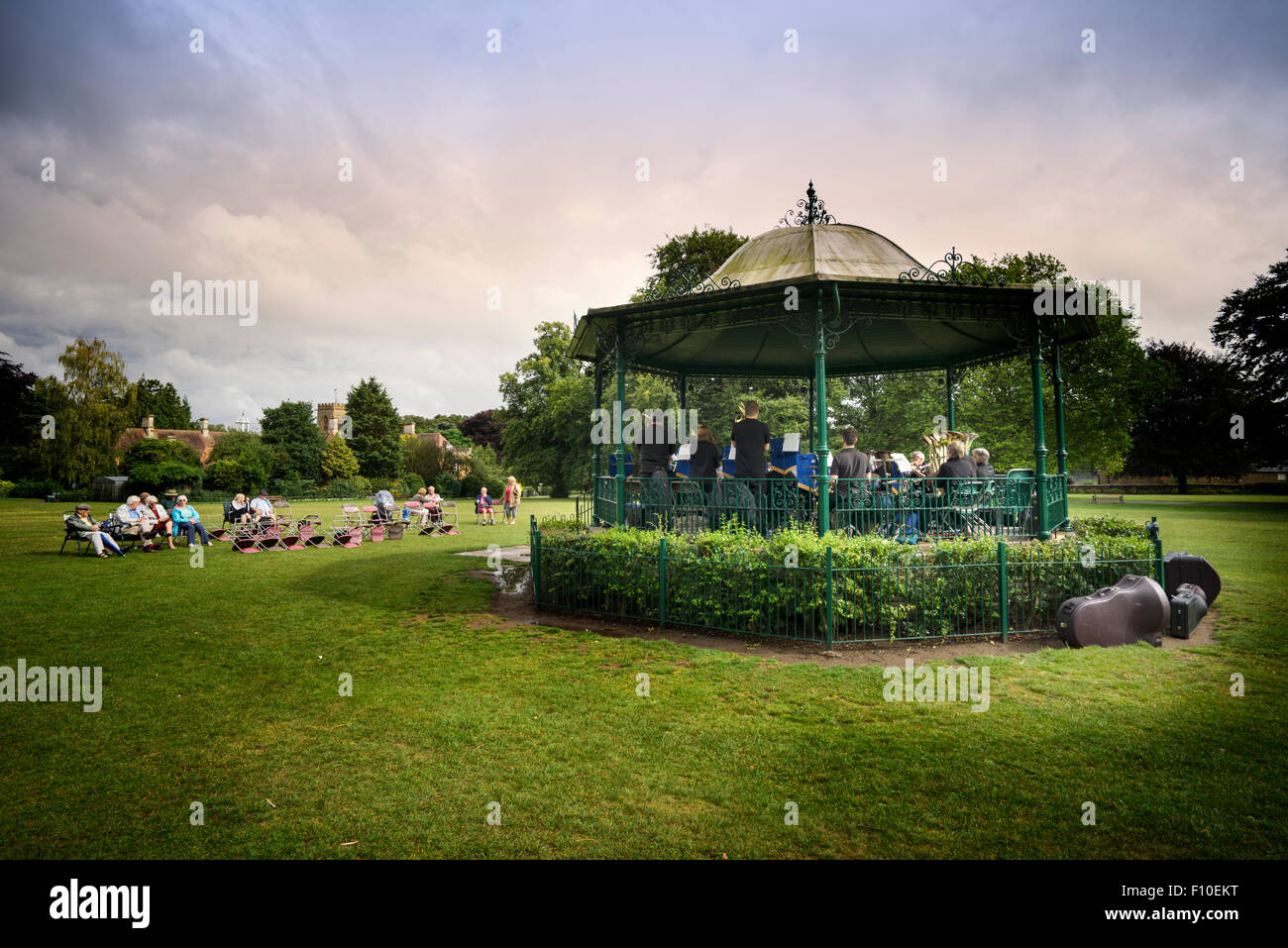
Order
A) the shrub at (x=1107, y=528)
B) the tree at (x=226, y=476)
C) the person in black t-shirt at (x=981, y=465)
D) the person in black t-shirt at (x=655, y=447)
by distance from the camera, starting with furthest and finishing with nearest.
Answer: the tree at (x=226, y=476), the person in black t-shirt at (x=655, y=447), the person in black t-shirt at (x=981, y=465), the shrub at (x=1107, y=528)

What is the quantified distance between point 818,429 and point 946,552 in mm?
2498

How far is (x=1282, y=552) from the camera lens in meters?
15.7

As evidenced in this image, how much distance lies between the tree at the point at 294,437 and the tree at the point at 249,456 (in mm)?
1501

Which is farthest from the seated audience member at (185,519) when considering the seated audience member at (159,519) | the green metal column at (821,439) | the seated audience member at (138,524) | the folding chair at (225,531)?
the green metal column at (821,439)

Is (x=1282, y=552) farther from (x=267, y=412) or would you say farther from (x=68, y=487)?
(x=68, y=487)

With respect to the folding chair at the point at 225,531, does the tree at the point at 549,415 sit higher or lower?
higher

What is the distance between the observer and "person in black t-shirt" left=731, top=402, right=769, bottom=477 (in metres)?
10.1

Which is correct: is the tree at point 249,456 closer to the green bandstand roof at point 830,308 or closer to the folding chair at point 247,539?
the folding chair at point 247,539

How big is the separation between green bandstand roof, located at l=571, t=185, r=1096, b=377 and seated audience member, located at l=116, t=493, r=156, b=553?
43.6ft

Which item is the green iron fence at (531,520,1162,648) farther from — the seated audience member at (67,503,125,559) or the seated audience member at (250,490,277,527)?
the seated audience member at (67,503,125,559)

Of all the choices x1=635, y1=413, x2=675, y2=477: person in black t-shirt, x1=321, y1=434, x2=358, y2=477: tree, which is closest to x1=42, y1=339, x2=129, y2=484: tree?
x1=321, y1=434, x2=358, y2=477: tree

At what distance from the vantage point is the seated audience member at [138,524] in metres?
17.0

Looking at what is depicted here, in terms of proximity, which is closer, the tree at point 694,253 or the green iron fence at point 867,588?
the green iron fence at point 867,588
